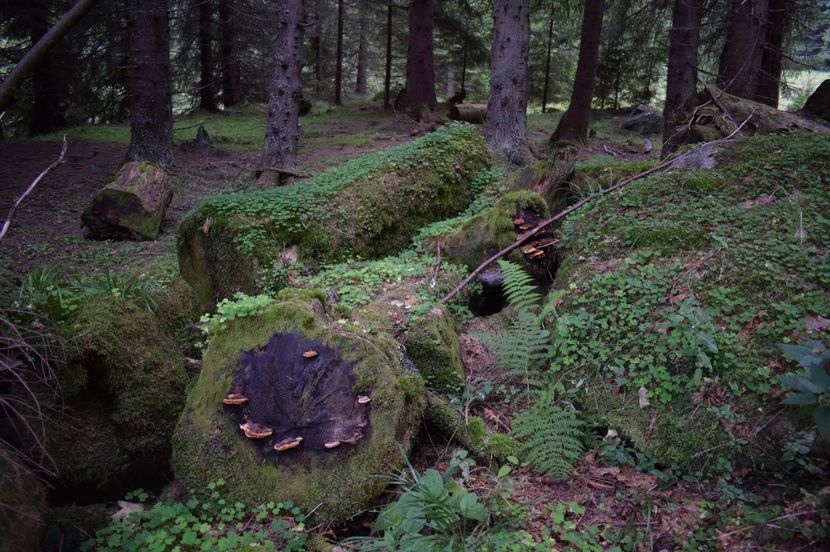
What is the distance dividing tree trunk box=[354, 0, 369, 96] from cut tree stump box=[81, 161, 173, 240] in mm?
19017

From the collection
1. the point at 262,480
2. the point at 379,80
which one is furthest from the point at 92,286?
the point at 379,80

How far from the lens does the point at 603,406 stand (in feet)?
13.0

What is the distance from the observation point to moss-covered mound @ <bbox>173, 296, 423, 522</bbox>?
11.5 ft

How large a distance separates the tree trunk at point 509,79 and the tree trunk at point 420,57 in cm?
818

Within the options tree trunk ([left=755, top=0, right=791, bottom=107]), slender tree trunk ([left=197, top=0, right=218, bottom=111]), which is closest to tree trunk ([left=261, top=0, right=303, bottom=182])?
slender tree trunk ([left=197, top=0, right=218, bottom=111])

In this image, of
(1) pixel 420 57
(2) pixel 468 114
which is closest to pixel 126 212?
(1) pixel 420 57

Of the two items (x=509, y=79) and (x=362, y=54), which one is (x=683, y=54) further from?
(x=362, y=54)

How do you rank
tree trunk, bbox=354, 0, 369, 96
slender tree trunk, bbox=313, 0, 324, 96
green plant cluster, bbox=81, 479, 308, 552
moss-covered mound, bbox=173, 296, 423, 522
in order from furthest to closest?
tree trunk, bbox=354, 0, 369, 96
slender tree trunk, bbox=313, 0, 324, 96
moss-covered mound, bbox=173, 296, 423, 522
green plant cluster, bbox=81, 479, 308, 552

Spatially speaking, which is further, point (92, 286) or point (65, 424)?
point (92, 286)

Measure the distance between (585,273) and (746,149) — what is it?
2.70 meters

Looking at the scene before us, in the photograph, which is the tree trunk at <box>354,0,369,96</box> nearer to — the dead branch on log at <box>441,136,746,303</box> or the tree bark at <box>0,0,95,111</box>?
the dead branch on log at <box>441,136,746,303</box>

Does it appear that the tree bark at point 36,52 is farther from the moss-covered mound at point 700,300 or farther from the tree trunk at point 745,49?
the tree trunk at point 745,49

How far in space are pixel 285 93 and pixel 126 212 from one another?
3998 millimetres

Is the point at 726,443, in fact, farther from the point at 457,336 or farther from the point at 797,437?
the point at 457,336
